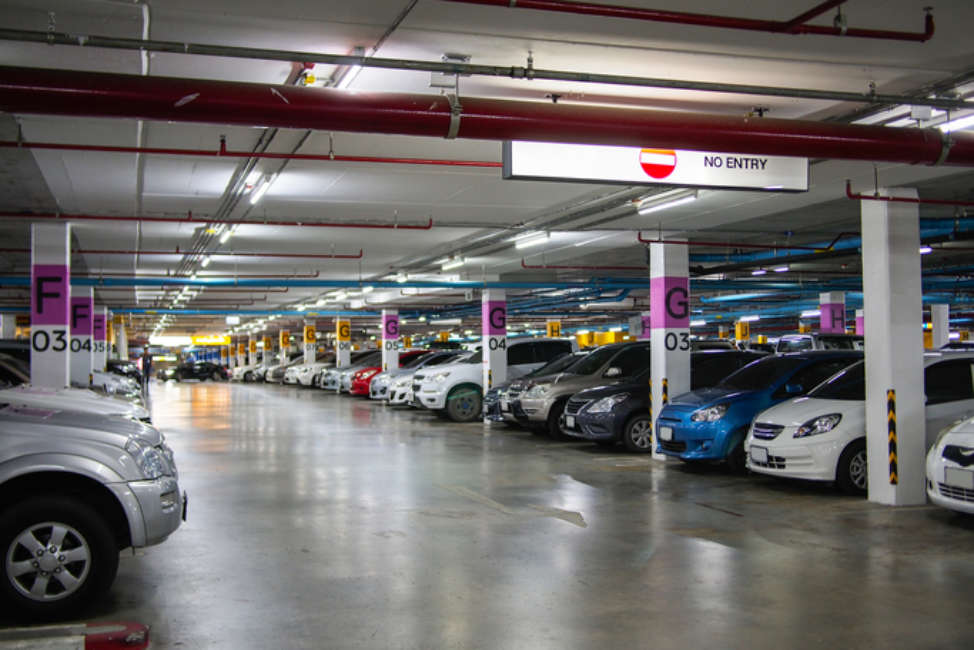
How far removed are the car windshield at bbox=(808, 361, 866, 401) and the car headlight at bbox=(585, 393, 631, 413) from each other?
3546 mm

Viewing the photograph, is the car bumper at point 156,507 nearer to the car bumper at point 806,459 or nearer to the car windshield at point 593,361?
the car bumper at point 806,459

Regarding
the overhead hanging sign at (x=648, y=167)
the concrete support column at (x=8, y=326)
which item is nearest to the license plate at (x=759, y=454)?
the overhead hanging sign at (x=648, y=167)

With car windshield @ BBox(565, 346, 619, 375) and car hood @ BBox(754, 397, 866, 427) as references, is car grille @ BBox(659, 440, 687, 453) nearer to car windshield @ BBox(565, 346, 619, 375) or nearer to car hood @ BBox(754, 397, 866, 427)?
car hood @ BBox(754, 397, 866, 427)

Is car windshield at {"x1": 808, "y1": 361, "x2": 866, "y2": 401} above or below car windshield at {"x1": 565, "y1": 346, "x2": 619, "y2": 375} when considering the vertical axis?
below

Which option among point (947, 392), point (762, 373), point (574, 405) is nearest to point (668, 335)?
point (574, 405)

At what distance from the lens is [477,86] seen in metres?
7.16

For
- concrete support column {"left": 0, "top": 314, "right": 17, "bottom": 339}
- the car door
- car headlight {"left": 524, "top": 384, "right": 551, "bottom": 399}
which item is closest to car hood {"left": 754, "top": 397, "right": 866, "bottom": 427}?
the car door

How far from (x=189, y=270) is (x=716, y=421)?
1444 cm

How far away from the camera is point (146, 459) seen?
5.32 metres

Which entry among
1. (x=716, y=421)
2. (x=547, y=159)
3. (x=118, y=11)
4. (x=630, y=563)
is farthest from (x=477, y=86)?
(x=716, y=421)

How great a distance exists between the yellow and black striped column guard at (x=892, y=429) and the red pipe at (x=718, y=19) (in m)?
4.16

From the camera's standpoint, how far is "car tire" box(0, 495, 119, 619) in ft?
15.9

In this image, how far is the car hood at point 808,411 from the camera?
9.28 meters

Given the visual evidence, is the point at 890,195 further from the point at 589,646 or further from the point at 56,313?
the point at 56,313
